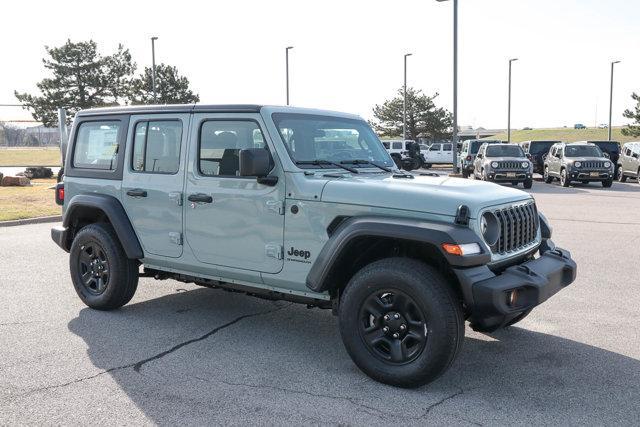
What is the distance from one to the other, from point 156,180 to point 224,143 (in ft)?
2.68

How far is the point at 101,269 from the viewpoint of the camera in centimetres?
600

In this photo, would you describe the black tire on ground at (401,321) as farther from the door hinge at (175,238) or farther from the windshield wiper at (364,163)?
the door hinge at (175,238)

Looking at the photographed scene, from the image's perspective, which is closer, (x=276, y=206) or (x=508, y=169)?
(x=276, y=206)

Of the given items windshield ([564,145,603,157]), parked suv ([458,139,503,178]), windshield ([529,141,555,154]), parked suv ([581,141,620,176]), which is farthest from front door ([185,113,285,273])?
parked suv ([581,141,620,176])

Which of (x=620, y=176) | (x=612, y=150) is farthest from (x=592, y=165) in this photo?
(x=612, y=150)

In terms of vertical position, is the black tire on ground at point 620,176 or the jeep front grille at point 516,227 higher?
the jeep front grille at point 516,227

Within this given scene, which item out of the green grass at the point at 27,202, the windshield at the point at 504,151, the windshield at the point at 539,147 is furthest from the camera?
the windshield at the point at 539,147

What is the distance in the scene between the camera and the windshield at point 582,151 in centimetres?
2383

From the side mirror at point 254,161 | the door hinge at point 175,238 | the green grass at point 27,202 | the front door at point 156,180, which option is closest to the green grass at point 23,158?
the green grass at point 27,202

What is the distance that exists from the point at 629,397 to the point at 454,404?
1.14 metres

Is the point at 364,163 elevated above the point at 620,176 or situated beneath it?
elevated above

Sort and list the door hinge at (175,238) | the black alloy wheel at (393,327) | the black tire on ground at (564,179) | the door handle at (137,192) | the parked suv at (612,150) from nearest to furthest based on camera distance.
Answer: the black alloy wheel at (393,327), the door hinge at (175,238), the door handle at (137,192), the black tire on ground at (564,179), the parked suv at (612,150)

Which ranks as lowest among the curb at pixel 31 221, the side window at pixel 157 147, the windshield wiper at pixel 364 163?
the curb at pixel 31 221

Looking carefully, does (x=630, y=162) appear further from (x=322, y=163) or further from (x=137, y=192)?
(x=137, y=192)
